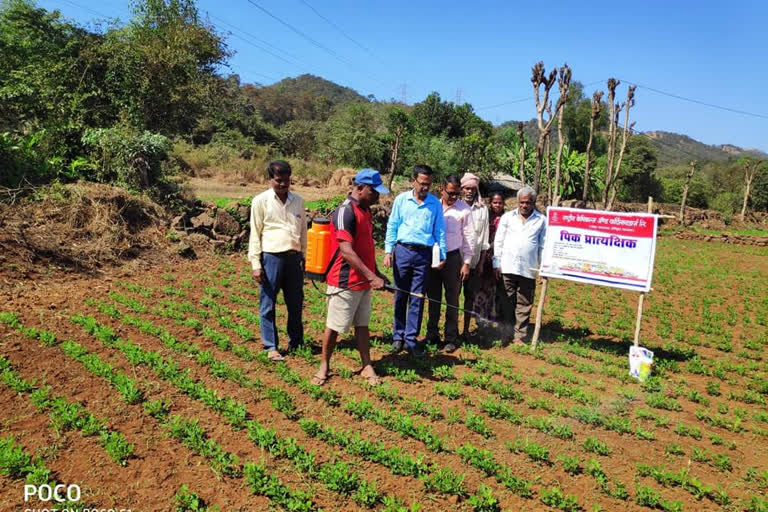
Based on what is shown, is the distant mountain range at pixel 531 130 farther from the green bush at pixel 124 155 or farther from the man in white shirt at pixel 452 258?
the man in white shirt at pixel 452 258

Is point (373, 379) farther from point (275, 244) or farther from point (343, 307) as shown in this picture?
point (275, 244)

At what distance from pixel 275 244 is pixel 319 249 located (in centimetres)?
65

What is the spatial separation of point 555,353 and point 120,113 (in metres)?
13.8

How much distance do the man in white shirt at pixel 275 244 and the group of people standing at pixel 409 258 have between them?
1cm

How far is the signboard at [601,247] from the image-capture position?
19.3ft

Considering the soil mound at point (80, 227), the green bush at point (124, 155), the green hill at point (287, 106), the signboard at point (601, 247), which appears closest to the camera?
the signboard at point (601, 247)

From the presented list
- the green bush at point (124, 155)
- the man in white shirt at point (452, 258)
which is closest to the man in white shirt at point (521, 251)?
the man in white shirt at point (452, 258)

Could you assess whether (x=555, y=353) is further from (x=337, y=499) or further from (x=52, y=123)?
(x=52, y=123)

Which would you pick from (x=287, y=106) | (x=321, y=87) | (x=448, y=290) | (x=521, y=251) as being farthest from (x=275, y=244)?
(x=321, y=87)

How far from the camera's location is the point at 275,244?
5.45m

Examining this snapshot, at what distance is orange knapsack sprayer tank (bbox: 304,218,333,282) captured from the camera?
5.08 meters

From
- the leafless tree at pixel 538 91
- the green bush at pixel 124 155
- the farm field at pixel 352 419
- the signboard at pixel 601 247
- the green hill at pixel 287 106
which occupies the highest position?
the green hill at pixel 287 106

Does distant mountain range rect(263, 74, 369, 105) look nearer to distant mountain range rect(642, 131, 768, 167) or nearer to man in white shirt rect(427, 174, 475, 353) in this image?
distant mountain range rect(642, 131, 768, 167)

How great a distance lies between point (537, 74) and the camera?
14.8 m
